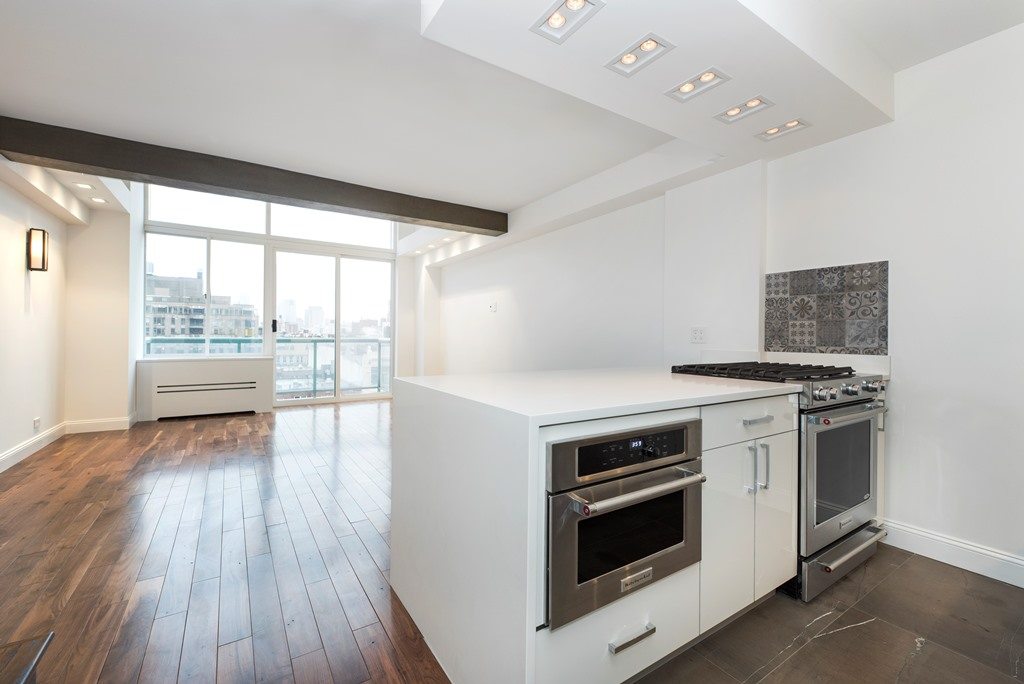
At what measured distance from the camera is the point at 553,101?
2621mm

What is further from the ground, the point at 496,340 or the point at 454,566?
the point at 496,340

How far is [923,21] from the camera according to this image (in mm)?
1968

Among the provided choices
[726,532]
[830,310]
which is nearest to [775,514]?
[726,532]

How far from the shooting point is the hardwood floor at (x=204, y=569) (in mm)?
1516

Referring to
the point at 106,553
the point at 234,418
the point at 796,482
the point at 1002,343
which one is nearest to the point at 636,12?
the point at 796,482

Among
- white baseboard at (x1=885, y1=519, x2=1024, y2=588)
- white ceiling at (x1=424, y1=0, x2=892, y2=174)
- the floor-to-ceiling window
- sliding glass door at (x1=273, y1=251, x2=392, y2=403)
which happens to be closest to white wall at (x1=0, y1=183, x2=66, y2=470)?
the floor-to-ceiling window

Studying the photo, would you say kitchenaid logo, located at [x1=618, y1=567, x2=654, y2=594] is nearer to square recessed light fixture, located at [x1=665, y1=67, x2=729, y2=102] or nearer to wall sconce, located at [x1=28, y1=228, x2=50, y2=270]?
square recessed light fixture, located at [x1=665, y1=67, x2=729, y2=102]

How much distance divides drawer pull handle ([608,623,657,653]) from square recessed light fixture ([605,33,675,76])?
207 cm

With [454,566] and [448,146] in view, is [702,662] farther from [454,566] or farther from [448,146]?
[448,146]

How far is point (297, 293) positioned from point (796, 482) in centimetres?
691

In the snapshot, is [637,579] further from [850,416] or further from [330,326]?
[330,326]

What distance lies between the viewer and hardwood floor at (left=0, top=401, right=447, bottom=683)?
4.97 ft

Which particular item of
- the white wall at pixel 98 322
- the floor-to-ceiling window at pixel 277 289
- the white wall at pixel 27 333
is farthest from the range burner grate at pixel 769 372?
the white wall at pixel 98 322

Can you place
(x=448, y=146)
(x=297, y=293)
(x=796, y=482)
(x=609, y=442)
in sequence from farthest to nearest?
1. (x=297, y=293)
2. (x=448, y=146)
3. (x=796, y=482)
4. (x=609, y=442)
